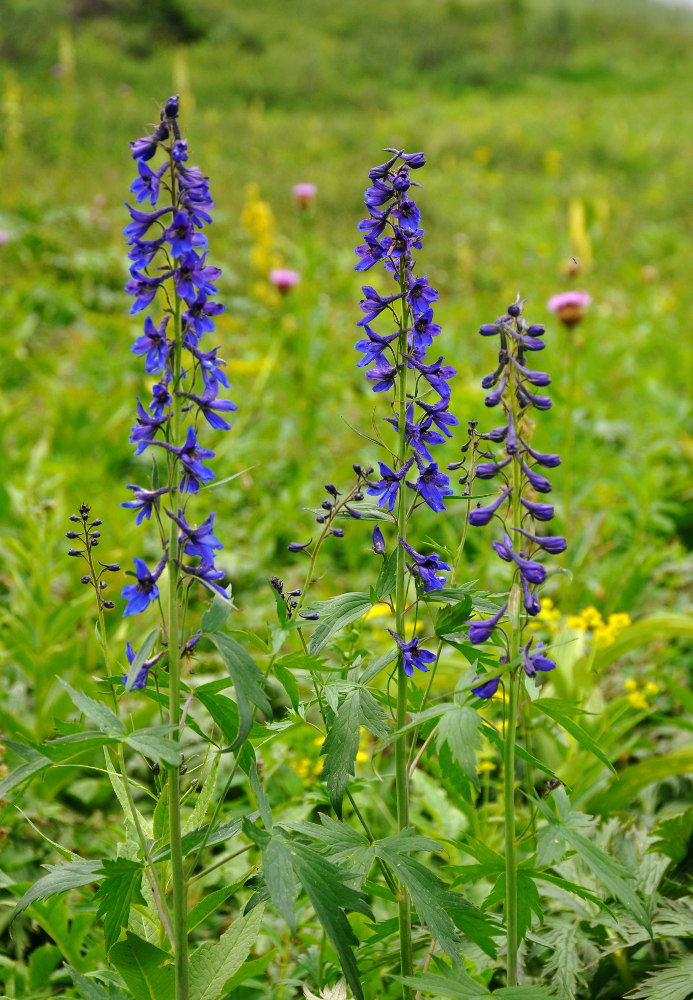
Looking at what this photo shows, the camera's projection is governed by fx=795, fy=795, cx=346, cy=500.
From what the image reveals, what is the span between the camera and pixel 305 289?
508 cm

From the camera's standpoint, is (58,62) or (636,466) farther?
(58,62)

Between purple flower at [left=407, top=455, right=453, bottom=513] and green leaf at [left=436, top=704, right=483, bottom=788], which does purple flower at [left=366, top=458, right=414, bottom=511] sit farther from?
green leaf at [left=436, top=704, right=483, bottom=788]

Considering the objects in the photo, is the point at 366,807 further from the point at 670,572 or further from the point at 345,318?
the point at 345,318

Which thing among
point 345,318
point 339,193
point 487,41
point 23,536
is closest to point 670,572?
point 23,536

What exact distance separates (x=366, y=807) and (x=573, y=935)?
75 cm

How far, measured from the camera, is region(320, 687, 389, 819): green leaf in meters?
1.18

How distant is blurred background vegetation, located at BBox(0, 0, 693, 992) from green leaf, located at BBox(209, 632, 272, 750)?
0.31 meters

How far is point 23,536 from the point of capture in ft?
10.8

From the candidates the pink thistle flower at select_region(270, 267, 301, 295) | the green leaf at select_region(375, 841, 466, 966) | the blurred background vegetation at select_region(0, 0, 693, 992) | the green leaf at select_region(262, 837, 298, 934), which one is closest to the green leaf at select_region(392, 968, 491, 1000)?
the green leaf at select_region(375, 841, 466, 966)

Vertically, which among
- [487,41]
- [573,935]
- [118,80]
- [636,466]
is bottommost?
[573,935]

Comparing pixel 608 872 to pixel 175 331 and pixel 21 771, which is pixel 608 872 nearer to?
pixel 21 771

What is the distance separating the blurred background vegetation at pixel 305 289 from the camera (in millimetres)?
3326

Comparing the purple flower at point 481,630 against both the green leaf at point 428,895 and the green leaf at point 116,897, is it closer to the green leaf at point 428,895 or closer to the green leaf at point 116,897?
the green leaf at point 428,895

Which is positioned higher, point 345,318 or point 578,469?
point 345,318
